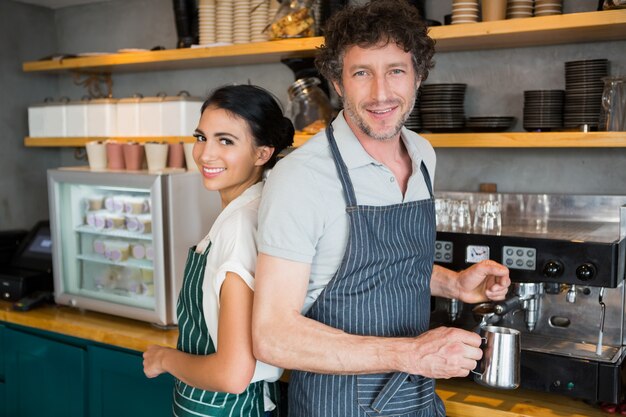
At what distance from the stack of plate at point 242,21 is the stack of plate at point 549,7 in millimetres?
1233

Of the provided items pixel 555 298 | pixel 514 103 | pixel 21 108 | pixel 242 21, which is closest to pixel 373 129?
pixel 555 298

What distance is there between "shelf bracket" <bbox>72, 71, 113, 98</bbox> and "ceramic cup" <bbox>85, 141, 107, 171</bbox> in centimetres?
88

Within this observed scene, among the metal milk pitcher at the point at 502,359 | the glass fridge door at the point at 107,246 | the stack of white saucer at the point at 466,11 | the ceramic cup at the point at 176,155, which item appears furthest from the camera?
the ceramic cup at the point at 176,155

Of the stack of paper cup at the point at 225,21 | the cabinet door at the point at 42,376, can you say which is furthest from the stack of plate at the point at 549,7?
the cabinet door at the point at 42,376

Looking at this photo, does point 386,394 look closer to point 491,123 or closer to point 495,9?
point 491,123

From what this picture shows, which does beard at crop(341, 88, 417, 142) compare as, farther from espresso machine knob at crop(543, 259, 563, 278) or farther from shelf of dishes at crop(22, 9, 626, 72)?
shelf of dishes at crop(22, 9, 626, 72)

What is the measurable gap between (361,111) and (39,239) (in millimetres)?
2362

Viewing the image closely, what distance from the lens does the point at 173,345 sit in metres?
2.62

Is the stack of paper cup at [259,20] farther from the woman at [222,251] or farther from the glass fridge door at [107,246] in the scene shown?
the woman at [222,251]

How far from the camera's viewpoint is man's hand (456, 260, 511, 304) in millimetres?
1783

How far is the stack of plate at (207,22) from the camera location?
10.2 feet

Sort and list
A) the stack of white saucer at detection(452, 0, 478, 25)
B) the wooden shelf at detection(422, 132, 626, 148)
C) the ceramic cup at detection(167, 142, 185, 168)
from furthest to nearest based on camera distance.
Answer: the ceramic cup at detection(167, 142, 185, 168)
the stack of white saucer at detection(452, 0, 478, 25)
the wooden shelf at detection(422, 132, 626, 148)

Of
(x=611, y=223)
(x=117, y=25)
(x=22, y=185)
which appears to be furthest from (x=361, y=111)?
(x=22, y=185)

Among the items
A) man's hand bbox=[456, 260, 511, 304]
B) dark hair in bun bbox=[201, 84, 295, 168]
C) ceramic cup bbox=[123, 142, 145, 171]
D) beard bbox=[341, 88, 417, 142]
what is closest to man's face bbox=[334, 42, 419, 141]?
beard bbox=[341, 88, 417, 142]
